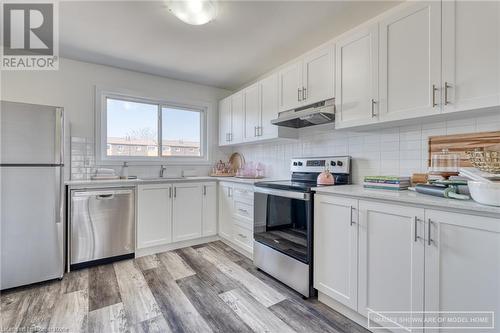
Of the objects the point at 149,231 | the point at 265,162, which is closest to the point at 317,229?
the point at 265,162

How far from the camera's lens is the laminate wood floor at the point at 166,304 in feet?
5.38

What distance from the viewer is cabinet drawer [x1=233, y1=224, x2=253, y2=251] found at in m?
2.76

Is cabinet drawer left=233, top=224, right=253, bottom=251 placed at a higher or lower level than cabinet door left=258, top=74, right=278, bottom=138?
lower

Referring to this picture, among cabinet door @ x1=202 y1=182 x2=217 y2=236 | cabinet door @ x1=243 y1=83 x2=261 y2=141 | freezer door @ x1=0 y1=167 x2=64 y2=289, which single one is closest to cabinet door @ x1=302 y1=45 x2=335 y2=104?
cabinet door @ x1=243 y1=83 x2=261 y2=141

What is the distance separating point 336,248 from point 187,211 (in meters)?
2.05

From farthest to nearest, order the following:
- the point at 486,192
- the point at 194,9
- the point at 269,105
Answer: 1. the point at 269,105
2. the point at 194,9
3. the point at 486,192

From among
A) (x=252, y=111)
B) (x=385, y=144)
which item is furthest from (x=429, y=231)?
(x=252, y=111)

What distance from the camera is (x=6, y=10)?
1957 mm

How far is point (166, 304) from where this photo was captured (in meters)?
1.90

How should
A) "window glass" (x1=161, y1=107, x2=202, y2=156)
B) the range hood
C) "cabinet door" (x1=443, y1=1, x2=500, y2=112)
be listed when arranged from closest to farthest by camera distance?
"cabinet door" (x1=443, y1=1, x2=500, y2=112) → the range hood → "window glass" (x1=161, y1=107, x2=202, y2=156)

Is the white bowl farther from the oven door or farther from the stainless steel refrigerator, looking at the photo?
the stainless steel refrigerator

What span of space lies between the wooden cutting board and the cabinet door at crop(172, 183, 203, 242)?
261 centimetres

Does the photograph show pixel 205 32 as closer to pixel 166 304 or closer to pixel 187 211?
pixel 187 211

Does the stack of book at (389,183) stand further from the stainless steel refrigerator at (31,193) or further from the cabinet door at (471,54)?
the stainless steel refrigerator at (31,193)
